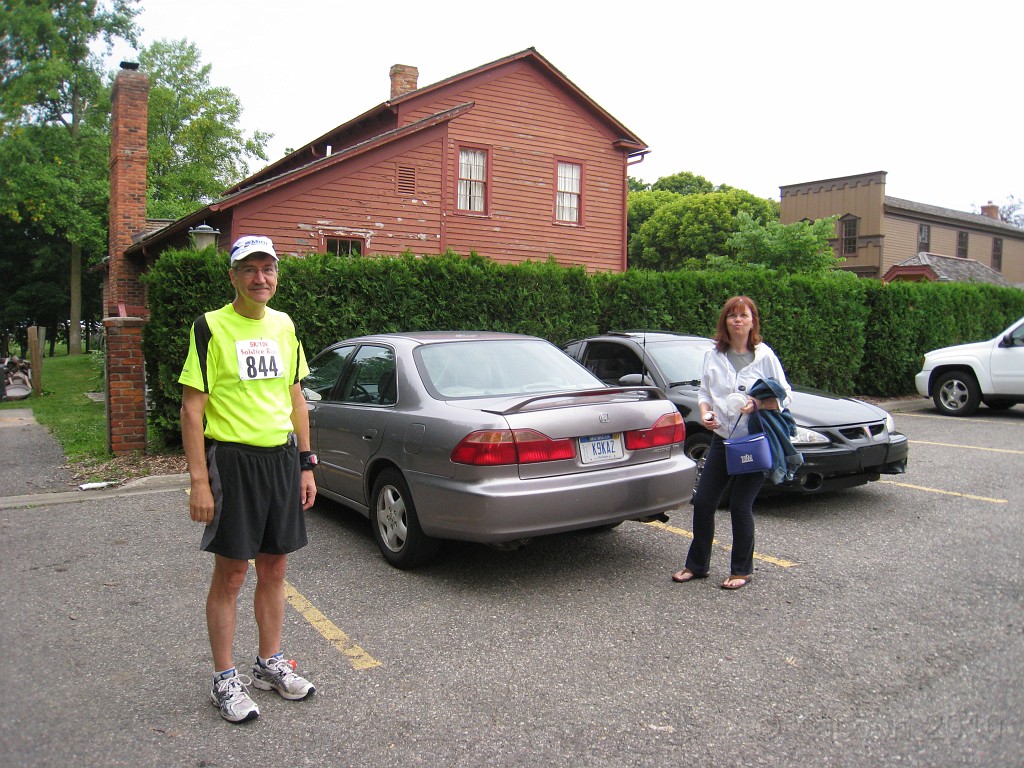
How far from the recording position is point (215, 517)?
10.3 feet

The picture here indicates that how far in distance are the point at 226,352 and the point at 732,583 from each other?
3.19m

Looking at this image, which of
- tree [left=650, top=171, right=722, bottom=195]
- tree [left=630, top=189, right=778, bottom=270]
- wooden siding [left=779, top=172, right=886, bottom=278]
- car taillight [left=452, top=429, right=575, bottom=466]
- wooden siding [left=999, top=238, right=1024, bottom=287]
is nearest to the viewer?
car taillight [left=452, top=429, right=575, bottom=466]

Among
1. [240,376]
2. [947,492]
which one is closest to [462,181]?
[947,492]

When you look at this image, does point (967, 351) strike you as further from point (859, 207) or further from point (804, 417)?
point (859, 207)

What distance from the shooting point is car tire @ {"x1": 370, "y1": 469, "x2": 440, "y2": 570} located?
4887 mm

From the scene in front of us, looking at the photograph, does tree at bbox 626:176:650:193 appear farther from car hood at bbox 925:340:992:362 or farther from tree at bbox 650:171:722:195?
car hood at bbox 925:340:992:362

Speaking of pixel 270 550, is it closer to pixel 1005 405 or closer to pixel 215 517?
pixel 215 517

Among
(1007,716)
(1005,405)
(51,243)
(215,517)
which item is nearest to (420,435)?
(215,517)

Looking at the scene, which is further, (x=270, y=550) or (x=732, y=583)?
(x=732, y=583)

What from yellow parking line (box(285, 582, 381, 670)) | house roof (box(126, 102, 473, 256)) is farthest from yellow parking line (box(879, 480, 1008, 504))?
house roof (box(126, 102, 473, 256))

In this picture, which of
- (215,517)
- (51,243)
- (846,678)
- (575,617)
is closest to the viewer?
(215,517)

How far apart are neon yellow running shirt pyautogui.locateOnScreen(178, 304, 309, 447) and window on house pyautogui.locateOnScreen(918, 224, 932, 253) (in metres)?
43.1

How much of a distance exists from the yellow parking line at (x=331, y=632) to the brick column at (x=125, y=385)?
493cm

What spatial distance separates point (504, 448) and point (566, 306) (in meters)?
6.86
